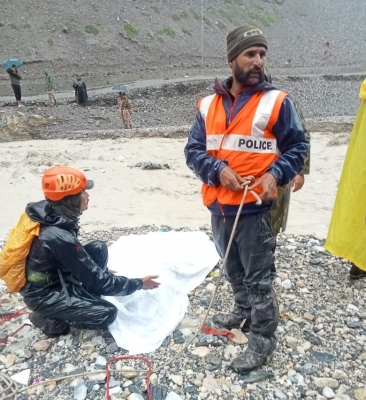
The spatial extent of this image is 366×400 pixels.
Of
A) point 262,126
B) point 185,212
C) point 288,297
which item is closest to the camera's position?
point 262,126

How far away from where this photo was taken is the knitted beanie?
2.40 metres

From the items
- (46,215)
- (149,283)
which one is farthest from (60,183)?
(149,283)

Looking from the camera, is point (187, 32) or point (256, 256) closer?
point (256, 256)

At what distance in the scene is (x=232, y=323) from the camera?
3234mm

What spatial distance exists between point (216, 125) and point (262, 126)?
0.28 meters

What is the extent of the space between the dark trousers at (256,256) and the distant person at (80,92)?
18.5 meters

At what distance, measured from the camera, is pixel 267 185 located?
93.3 inches

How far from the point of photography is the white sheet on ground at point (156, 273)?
326cm

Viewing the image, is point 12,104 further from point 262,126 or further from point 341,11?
point 341,11

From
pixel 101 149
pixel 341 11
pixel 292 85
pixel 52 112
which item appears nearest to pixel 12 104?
pixel 52 112

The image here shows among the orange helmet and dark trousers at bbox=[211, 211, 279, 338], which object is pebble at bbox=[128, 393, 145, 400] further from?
the orange helmet

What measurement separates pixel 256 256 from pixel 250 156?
2.02 feet

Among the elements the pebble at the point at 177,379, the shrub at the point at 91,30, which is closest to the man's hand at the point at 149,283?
the pebble at the point at 177,379

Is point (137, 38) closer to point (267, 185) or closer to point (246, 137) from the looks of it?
point (246, 137)
